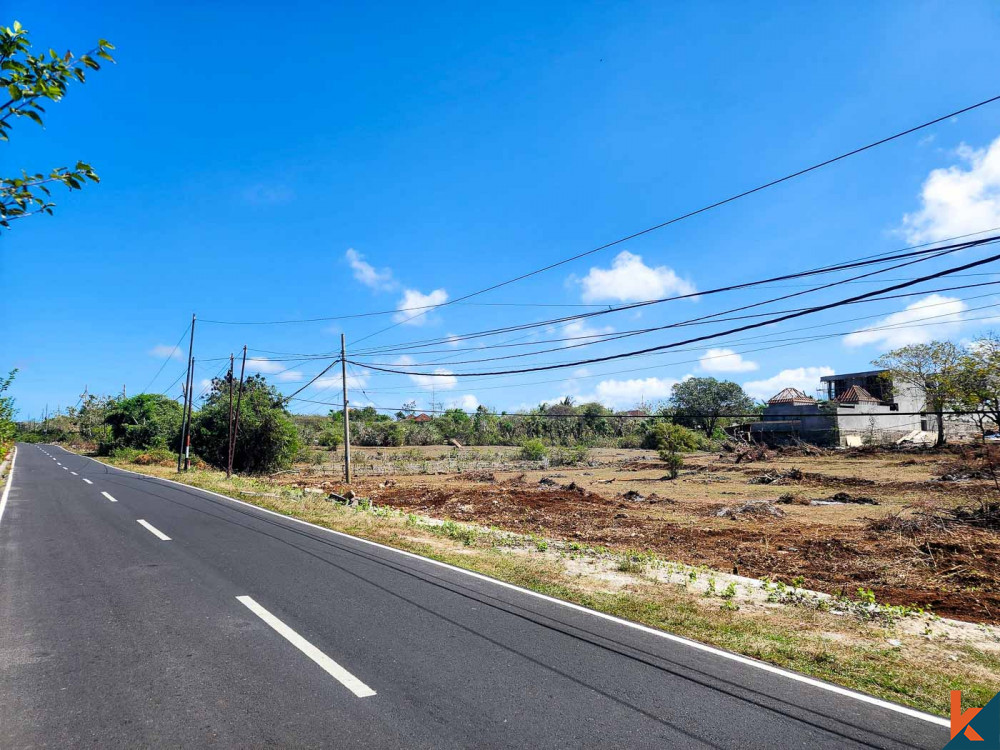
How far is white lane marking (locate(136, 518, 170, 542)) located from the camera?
10945mm

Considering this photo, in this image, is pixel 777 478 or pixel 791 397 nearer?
pixel 777 478

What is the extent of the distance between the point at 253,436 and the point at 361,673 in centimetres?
3889

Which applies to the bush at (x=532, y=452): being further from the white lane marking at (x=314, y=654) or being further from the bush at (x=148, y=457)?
the white lane marking at (x=314, y=654)

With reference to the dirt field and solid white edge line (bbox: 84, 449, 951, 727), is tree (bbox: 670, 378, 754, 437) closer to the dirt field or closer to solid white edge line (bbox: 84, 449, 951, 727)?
the dirt field

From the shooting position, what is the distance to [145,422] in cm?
5225

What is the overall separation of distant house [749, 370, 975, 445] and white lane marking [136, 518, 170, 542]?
4669 centimetres

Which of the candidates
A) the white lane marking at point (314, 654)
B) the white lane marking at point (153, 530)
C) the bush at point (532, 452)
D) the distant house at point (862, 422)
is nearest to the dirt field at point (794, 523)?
the white lane marking at point (314, 654)

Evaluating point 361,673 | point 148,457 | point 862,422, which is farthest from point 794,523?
point 148,457

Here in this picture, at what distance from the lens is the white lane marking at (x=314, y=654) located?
4.46m

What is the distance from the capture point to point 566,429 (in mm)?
80812

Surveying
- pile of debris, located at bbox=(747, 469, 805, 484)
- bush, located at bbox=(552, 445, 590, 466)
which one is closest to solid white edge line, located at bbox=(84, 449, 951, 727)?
pile of debris, located at bbox=(747, 469, 805, 484)

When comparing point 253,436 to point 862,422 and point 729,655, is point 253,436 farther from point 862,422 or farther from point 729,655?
point 862,422

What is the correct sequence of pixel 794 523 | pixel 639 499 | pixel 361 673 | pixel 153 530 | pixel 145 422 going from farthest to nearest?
pixel 145 422
pixel 639 499
pixel 794 523
pixel 153 530
pixel 361 673

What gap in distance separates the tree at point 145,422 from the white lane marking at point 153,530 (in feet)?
129
